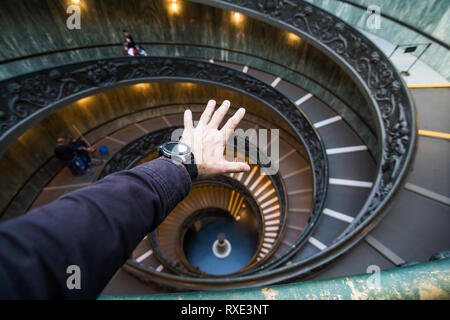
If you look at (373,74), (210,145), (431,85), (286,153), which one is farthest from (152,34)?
(431,85)

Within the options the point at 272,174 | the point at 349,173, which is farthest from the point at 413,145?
the point at 272,174

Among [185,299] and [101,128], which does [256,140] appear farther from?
[185,299]

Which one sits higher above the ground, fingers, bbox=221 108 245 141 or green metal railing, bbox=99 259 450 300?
fingers, bbox=221 108 245 141

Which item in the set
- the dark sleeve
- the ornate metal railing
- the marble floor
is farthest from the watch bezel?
the marble floor

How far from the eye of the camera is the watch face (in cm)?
175

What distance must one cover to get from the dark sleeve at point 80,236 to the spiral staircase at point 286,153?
2.58 m

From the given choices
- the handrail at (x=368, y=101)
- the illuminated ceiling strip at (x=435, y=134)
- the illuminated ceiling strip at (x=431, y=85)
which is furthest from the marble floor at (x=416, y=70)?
the illuminated ceiling strip at (x=435, y=134)

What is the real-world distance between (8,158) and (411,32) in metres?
14.0

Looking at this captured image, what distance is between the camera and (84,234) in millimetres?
791

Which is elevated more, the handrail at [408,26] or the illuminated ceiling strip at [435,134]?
the handrail at [408,26]

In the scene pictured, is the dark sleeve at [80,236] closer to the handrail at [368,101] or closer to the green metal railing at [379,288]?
the green metal railing at [379,288]

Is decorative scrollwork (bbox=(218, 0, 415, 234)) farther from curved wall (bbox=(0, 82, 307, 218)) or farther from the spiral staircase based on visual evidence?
curved wall (bbox=(0, 82, 307, 218))

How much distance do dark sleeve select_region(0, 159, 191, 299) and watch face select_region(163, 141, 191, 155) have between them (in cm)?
59

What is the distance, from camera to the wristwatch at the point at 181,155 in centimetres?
171
